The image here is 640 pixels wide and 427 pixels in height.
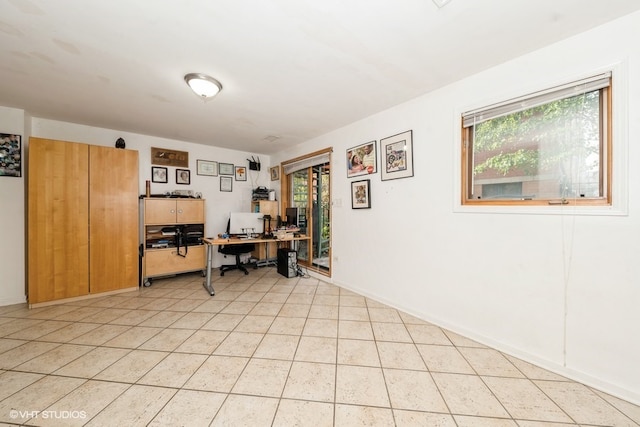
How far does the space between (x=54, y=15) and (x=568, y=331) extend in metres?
4.30

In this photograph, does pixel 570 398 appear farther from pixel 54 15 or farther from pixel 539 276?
pixel 54 15

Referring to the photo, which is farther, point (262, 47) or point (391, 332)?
point (391, 332)

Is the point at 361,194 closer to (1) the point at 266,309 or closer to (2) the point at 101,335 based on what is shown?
(1) the point at 266,309

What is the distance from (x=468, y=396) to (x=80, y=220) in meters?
4.67

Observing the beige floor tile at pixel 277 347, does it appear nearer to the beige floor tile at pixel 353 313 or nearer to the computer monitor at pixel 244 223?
the beige floor tile at pixel 353 313

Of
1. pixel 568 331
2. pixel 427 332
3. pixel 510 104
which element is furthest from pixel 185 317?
pixel 510 104

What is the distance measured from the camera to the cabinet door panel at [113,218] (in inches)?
125

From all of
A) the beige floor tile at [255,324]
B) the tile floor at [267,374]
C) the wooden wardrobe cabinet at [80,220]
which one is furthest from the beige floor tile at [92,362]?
the wooden wardrobe cabinet at [80,220]

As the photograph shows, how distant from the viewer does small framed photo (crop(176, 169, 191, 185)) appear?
4340mm

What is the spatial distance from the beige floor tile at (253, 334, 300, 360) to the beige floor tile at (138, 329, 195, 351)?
771 millimetres

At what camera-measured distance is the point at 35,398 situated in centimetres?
148

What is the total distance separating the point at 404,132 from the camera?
2.77 meters

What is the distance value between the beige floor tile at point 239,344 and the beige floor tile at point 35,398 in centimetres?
93

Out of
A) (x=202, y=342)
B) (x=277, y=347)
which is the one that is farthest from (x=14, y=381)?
(x=277, y=347)
